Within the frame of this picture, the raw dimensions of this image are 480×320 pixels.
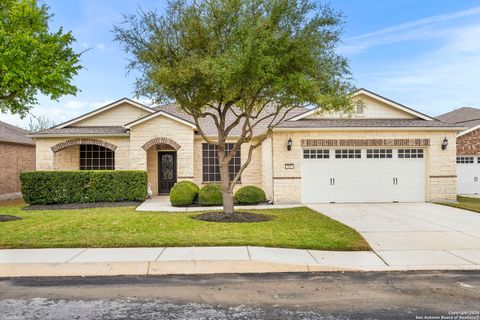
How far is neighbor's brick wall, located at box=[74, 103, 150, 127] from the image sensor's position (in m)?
21.0

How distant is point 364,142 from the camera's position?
16.8 metres

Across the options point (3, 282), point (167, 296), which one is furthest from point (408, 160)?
point (3, 282)

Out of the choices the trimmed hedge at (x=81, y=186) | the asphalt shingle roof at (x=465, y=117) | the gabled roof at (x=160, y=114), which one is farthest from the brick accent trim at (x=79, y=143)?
the asphalt shingle roof at (x=465, y=117)

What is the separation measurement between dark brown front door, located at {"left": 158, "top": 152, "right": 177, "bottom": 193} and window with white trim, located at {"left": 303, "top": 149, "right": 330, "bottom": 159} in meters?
7.55

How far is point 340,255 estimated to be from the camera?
780 cm

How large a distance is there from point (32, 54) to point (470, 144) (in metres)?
21.8

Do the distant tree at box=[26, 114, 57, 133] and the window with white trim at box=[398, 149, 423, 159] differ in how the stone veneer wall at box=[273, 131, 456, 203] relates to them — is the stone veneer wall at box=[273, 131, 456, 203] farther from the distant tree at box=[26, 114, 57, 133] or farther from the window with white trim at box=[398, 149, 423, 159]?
the distant tree at box=[26, 114, 57, 133]

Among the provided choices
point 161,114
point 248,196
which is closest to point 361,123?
point 248,196

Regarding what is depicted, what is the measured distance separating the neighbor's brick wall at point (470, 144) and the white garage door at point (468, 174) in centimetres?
28

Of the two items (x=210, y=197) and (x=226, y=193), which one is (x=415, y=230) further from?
(x=210, y=197)

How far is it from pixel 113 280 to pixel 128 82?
741 centimetres

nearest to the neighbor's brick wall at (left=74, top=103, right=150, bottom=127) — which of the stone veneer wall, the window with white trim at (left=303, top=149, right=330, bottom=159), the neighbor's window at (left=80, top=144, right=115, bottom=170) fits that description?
the neighbor's window at (left=80, top=144, right=115, bottom=170)

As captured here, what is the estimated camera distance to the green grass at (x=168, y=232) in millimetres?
8570

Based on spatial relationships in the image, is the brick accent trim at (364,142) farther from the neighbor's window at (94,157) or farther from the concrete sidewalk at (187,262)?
the neighbor's window at (94,157)
